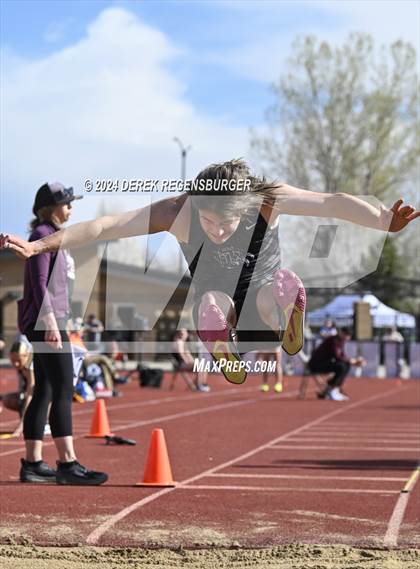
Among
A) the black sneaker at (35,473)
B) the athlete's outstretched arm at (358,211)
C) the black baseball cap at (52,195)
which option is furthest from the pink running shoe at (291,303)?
the black sneaker at (35,473)

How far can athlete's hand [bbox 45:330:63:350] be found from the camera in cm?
710

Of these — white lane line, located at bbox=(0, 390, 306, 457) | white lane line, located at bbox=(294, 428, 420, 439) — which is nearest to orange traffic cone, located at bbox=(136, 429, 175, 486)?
white lane line, located at bbox=(0, 390, 306, 457)

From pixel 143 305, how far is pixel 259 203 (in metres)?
36.3

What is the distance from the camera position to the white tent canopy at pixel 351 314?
112 feet

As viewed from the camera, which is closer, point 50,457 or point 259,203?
point 259,203

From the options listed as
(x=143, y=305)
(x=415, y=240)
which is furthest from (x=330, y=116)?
(x=415, y=240)

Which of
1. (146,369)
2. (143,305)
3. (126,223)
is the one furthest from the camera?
(143,305)

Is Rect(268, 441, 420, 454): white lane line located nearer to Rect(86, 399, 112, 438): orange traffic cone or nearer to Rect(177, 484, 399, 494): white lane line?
Rect(86, 399, 112, 438): orange traffic cone

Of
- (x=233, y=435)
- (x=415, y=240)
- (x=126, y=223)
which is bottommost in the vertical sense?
(x=233, y=435)

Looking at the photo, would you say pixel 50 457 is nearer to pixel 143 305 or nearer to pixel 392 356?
pixel 392 356

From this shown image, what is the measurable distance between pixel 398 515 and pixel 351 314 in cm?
2679

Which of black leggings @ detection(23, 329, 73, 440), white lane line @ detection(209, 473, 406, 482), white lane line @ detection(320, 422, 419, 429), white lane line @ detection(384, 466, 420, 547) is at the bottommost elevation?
white lane line @ detection(320, 422, 419, 429)

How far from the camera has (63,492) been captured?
25.9 ft

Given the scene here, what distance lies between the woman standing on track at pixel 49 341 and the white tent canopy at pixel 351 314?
2613 cm
